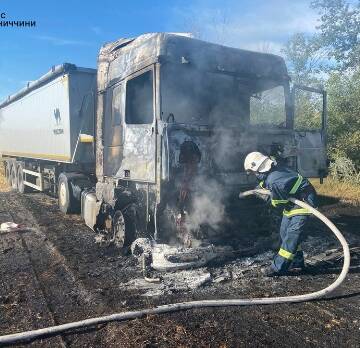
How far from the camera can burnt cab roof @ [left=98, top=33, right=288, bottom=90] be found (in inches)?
202

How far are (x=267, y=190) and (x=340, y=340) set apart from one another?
7.20 feet

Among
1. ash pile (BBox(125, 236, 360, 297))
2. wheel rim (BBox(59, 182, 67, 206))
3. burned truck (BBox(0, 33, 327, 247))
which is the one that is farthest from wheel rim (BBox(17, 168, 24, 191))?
ash pile (BBox(125, 236, 360, 297))

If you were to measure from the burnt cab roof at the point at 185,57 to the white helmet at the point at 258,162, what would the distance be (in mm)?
1347

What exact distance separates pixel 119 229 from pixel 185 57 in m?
2.73

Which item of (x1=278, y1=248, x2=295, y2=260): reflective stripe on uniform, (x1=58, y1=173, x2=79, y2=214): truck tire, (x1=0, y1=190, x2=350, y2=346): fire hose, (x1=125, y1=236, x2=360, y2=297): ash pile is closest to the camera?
(x1=0, y1=190, x2=350, y2=346): fire hose

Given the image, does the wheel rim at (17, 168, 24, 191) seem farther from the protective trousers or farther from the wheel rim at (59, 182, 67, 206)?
the protective trousers

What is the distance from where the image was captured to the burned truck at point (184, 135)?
4.98 meters

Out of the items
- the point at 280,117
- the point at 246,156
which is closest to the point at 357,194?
the point at 280,117

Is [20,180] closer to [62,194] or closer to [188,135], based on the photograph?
[62,194]

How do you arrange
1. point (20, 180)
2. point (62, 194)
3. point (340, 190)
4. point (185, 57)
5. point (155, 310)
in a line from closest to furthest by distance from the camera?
point (155, 310) → point (185, 57) → point (62, 194) → point (340, 190) → point (20, 180)

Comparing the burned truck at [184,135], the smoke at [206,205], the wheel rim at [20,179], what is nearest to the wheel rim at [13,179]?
the wheel rim at [20,179]

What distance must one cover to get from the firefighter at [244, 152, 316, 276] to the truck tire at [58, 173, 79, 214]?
4.66 m

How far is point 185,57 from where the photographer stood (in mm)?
5133

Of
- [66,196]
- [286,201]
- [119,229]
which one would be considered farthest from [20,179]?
[286,201]
